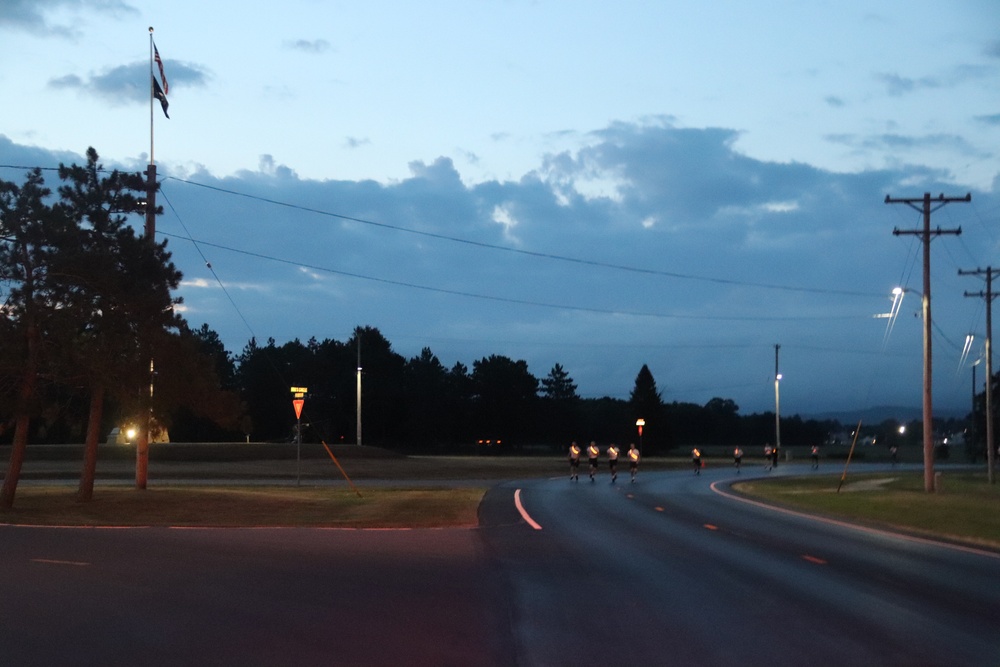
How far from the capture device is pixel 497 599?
38.5 feet

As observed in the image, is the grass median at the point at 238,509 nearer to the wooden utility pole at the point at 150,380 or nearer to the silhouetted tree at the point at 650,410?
the wooden utility pole at the point at 150,380

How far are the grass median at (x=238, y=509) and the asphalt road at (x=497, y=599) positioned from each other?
3596 mm

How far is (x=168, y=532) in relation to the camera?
20.7 metres

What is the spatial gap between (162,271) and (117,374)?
3.16 metres

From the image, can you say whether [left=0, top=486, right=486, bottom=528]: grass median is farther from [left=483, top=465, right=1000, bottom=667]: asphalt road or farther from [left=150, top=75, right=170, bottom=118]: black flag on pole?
[left=150, top=75, right=170, bottom=118]: black flag on pole

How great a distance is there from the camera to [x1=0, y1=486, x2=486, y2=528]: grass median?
2370cm

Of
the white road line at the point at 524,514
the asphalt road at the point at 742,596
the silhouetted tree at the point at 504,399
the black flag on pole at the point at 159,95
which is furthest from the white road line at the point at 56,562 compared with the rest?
the silhouetted tree at the point at 504,399

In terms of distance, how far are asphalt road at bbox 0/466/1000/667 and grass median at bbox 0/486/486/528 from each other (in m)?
3.60

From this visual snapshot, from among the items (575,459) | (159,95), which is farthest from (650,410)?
(159,95)

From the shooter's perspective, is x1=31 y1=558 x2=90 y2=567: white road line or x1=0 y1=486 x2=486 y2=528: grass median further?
x1=0 y1=486 x2=486 y2=528: grass median

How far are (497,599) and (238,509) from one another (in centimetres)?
1620

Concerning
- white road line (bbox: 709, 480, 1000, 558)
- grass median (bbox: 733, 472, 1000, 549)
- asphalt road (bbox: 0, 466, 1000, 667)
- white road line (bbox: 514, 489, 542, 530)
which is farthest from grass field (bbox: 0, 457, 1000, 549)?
asphalt road (bbox: 0, 466, 1000, 667)

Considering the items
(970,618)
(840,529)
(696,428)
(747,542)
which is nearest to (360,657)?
(970,618)

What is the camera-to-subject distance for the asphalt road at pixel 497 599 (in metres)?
8.82
